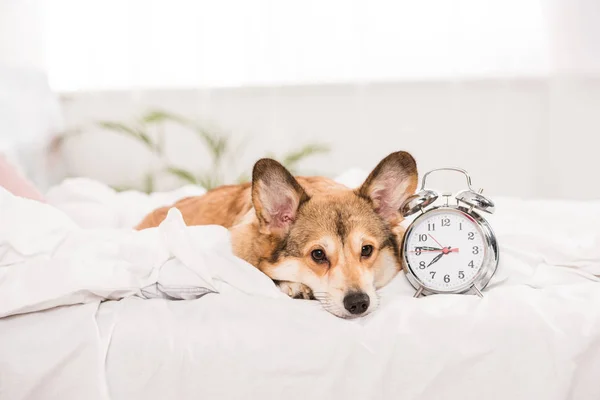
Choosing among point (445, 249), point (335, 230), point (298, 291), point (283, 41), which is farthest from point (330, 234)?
point (283, 41)

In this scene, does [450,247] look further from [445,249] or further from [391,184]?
[391,184]

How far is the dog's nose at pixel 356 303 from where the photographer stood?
1.58 metres

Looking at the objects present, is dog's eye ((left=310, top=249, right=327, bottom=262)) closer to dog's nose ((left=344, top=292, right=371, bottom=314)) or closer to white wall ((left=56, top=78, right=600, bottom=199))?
dog's nose ((left=344, top=292, right=371, bottom=314))

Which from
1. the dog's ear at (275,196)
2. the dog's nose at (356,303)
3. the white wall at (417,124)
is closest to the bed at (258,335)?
the dog's nose at (356,303)

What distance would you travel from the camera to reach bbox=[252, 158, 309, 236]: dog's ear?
1698 mm

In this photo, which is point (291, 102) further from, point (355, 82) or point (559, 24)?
point (559, 24)

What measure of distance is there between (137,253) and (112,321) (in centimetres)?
23

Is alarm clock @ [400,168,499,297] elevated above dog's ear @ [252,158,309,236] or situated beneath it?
situated beneath

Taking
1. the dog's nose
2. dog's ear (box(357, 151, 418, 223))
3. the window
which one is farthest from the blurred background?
the dog's nose

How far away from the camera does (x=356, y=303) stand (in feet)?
5.19

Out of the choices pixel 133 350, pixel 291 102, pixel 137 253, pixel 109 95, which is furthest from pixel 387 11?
pixel 133 350

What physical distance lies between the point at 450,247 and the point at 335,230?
31cm

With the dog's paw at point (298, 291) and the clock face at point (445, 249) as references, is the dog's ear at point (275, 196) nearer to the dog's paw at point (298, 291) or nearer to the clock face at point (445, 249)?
the dog's paw at point (298, 291)

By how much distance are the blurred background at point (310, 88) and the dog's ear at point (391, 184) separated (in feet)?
8.10
